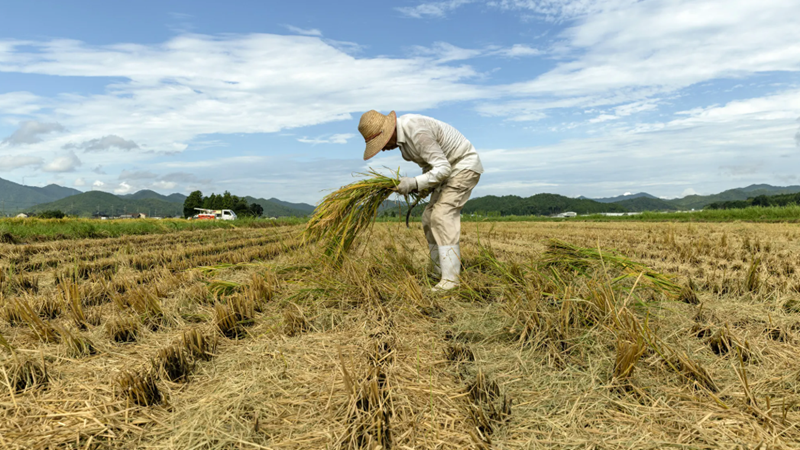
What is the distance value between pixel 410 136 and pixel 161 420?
2.84 meters

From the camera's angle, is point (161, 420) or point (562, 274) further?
point (562, 274)

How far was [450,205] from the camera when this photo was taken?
152 inches

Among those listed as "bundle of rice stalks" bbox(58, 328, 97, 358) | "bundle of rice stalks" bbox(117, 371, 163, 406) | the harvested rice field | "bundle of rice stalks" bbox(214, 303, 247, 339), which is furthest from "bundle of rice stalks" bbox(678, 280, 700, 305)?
"bundle of rice stalks" bbox(58, 328, 97, 358)

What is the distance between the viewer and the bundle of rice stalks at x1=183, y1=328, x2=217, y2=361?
7.75ft

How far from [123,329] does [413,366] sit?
6.82 ft

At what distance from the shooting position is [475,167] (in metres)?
3.93

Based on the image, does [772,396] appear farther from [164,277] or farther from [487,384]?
[164,277]

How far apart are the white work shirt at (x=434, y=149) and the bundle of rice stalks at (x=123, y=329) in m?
2.44

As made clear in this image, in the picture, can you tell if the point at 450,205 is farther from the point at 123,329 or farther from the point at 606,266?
the point at 123,329

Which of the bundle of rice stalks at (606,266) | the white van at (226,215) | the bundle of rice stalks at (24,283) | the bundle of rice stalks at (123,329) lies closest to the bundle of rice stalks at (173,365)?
the bundle of rice stalks at (123,329)

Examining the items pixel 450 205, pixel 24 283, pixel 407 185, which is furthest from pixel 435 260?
pixel 24 283

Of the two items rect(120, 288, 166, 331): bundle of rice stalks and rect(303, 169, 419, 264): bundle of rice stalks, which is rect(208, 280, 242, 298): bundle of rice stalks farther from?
rect(303, 169, 419, 264): bundle of rice stalks

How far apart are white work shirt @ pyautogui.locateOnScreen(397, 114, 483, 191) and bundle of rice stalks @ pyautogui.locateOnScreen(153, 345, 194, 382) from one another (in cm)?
227

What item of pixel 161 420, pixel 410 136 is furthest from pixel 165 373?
pixel 410 136
